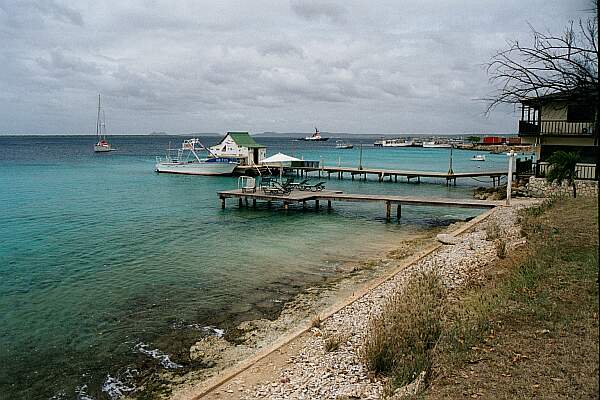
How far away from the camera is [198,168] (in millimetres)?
53250

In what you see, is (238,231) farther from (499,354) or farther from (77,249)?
(499,354)

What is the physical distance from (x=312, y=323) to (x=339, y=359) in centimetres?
172

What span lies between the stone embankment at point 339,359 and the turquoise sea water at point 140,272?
2205 mm

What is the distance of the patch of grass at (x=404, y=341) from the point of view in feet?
20.7

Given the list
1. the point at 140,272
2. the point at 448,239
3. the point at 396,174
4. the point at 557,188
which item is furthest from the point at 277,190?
the point at 396,174

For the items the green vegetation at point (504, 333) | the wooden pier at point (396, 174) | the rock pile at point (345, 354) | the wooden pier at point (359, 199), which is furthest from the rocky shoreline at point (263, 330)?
the wooden pier at point (396, 174)

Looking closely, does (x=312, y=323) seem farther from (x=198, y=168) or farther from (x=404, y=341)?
(x=198, y=168)

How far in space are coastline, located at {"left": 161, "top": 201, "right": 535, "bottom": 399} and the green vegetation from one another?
722 mm

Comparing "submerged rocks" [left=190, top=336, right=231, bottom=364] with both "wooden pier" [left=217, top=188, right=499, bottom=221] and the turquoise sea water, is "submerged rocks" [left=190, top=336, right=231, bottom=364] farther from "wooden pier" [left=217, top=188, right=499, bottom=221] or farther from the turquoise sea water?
"wooden pier" [left=217, top=188, right=499, bottom=221]

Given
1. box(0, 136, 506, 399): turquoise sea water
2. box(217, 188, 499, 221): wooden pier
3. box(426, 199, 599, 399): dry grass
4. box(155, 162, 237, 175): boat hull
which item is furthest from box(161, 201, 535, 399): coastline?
box(155, 162, 237, 175): boat hull

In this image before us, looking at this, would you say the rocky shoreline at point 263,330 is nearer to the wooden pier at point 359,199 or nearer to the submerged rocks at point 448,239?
the submerged rocks at point 448,239

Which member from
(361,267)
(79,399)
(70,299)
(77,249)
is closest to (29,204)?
(77,249)

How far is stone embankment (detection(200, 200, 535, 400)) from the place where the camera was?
6.52 metres

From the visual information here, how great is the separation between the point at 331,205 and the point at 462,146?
10976 cm
